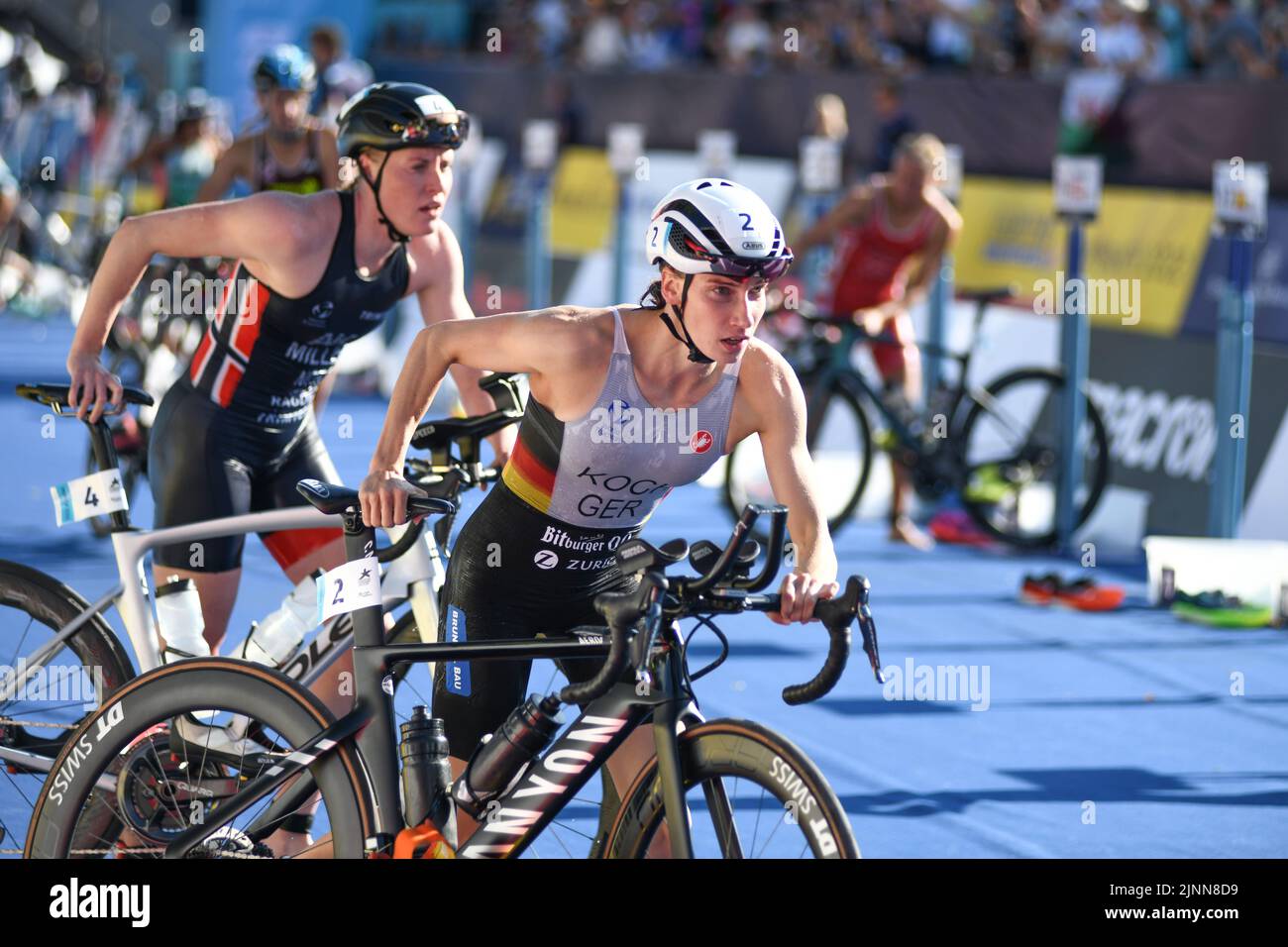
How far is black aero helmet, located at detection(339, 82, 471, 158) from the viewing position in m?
4.68

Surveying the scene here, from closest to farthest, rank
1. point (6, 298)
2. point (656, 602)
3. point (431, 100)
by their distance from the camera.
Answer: point (656, 602)
point (431, 100)
point (6, 298)

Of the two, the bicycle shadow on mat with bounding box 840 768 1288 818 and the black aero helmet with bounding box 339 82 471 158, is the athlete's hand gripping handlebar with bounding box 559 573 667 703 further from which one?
the bicycle shadow on mat with bounding box 840 768 1288 818

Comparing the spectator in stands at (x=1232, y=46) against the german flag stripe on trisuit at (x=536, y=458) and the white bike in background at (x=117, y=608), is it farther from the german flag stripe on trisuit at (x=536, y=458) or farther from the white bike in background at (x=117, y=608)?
the german flag stripe on trisuit at (x=536, y=458)

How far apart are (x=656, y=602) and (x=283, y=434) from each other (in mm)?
2185

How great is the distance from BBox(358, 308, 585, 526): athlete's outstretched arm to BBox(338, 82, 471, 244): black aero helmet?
2.69ft

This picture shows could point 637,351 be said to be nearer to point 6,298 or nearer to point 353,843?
point 353,843

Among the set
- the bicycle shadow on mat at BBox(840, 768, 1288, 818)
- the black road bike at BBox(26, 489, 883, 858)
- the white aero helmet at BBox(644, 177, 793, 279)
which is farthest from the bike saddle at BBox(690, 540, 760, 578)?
the bicycle shadow on mat at BBox(840, 768, 1288, 818)

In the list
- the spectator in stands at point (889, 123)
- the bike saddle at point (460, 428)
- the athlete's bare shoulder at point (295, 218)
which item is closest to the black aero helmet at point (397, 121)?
the athlete's bare shoulder at point (295, 218)

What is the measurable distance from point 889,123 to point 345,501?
1032 cm

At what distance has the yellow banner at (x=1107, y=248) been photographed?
36.3 ft

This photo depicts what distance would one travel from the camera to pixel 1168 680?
24.6ft

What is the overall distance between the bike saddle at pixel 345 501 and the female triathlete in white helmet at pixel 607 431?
4 cm
